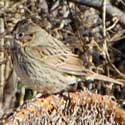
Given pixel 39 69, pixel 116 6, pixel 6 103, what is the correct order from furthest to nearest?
pixel 6 103
pixel 116 6
pixel 39 69

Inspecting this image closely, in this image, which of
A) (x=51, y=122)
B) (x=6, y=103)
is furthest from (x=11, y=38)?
(x=6, y=103)

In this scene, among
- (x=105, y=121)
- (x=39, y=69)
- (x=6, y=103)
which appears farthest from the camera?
(x=6, y=103)

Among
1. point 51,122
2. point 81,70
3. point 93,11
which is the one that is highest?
point 93,11

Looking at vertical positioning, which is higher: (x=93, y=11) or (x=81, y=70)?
(x=93, y=11)

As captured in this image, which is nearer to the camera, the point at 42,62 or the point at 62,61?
the point at 42,62

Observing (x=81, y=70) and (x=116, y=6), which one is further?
(x=116, y=6)

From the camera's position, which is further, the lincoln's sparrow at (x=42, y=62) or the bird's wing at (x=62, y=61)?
the bird's wing at (x=62, y=61)

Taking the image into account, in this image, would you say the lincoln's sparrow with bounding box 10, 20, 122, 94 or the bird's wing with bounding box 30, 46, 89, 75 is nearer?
the lincoln's sparrow with bounding box 10, 20, 122, 94

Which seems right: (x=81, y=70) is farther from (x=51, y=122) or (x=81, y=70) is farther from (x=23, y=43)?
(x=51, y=122)
